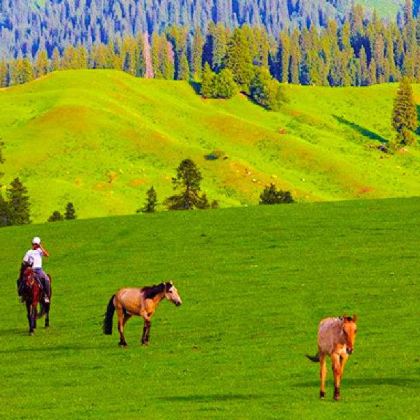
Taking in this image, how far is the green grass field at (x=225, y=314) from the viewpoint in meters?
26.7

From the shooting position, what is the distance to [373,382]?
28.0 m

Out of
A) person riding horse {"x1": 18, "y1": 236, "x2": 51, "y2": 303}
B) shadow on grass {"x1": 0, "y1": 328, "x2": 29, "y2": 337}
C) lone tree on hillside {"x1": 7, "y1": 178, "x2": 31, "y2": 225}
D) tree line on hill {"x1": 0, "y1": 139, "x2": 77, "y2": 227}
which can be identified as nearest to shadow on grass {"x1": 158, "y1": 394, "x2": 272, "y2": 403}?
person riding horse {"x1": 18, "y1": 236, "x2": 51, "y2": 303}

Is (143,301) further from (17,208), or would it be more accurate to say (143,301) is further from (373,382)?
(17,208)

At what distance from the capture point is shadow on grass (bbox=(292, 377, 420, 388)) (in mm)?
27578

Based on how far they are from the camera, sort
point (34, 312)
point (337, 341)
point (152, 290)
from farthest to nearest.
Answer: point (34, 312) < point (152, 290) < point (337, 341)

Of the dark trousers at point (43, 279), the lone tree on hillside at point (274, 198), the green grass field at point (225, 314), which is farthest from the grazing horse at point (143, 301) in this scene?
the lone tree on hillside at point (274, 198)

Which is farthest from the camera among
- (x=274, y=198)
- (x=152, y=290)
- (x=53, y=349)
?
(x=274, y=198)

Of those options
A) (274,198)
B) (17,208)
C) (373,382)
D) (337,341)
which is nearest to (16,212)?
(17,208)

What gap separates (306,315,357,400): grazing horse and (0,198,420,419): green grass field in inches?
35.8

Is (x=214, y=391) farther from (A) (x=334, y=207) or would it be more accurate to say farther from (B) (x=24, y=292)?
(A) (x=334, y=207)

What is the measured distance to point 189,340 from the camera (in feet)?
122

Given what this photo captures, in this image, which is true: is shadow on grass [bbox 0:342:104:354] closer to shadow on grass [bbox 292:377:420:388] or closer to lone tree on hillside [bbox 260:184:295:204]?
shadow on grass [bbox 292:377:420:388]

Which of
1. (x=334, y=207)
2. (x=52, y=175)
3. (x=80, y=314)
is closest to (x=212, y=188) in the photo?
(x=52, y=175)

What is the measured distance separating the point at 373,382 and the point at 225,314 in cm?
1517
